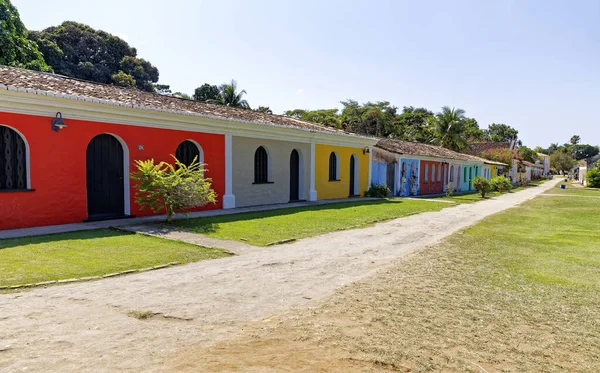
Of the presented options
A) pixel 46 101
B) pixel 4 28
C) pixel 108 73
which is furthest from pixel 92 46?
pixel 46 101

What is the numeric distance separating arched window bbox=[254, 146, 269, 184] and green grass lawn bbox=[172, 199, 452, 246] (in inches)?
82.3

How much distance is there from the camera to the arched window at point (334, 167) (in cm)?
1994

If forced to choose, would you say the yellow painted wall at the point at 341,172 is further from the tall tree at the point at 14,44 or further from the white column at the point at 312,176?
the tall tree at the point at 14,44

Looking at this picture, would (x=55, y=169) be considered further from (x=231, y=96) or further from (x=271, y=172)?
(x=231, y=96)

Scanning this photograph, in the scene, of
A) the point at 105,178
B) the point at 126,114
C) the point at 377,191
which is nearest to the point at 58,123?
the point at 126,114

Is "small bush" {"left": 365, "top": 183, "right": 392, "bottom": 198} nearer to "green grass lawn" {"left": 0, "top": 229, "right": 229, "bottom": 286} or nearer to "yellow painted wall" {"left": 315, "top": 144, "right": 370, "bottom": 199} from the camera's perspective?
"yellow painted wall" {"left": 315, "top": 144, "right": 370, "bottom": 199}

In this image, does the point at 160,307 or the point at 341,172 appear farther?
the point at 341,172

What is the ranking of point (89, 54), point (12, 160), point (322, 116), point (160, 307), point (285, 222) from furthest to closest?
point (322, 116) → point (89, 54) → point (285, 222) → point (12, 160) → point (160, 307)

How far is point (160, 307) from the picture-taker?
4.54m

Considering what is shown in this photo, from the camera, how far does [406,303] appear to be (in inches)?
190

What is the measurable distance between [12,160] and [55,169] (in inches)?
34.8

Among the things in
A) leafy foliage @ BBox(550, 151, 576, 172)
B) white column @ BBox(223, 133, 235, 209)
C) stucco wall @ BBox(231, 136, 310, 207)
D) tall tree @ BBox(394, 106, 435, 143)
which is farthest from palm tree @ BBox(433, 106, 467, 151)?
leafy foliage @ BBox(550, 151, 576, 172)

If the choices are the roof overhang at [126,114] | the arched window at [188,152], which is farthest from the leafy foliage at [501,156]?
the arched window at [188,152]

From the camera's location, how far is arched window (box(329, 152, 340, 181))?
65.4 feet
